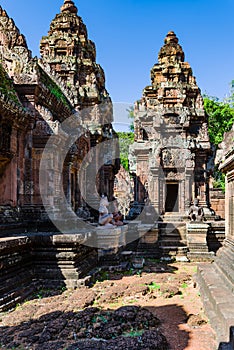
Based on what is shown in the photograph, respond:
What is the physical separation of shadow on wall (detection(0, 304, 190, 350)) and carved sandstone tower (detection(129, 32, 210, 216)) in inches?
361

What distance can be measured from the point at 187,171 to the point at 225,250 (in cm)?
821

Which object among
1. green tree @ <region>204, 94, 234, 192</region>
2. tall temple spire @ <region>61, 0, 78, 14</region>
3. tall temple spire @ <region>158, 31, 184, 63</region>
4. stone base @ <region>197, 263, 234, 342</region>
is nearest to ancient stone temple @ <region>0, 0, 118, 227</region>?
stone base @ <region>197, 263, 234, 342</region>

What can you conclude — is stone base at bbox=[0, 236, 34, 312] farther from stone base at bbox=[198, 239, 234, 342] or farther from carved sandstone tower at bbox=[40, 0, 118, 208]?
carved sandstone tower at bbox=[40, 0, 118, 208]

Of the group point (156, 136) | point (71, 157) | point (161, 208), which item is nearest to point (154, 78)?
point (156, 136)

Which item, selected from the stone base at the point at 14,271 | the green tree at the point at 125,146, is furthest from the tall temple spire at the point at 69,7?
the green tree at the point at 125,146

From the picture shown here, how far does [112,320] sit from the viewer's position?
5184 millimetres

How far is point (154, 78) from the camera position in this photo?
19.6 metres

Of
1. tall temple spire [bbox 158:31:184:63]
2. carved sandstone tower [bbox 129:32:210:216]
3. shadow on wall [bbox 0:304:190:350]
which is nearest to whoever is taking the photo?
shadow on wall [bbox 0:304:190:350]

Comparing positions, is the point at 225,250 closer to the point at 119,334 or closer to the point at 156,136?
the point at 119,334

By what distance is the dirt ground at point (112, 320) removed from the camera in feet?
14.3

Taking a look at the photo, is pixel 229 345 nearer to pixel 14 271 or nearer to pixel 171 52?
pixel 14 271

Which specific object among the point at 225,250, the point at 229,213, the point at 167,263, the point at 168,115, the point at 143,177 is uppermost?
the point at 168,115

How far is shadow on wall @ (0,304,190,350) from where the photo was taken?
13.9ft

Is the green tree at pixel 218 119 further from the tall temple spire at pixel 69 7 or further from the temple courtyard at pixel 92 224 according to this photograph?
the tall temple spire at pixel 69 7
